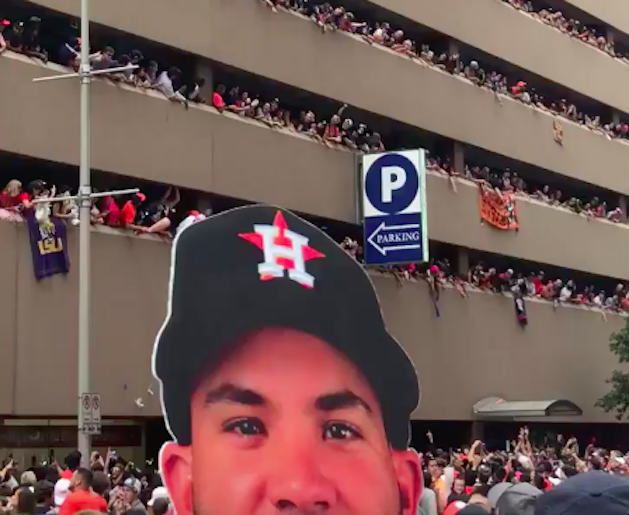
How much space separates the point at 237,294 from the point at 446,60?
30551 millimetres

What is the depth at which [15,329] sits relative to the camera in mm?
20203

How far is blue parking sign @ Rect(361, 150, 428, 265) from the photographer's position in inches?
1015

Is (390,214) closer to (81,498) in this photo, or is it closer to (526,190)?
(526,190)

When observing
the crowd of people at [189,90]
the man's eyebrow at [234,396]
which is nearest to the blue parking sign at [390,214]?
the crowd of people at [189,90]

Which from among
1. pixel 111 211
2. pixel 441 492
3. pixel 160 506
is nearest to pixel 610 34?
pixel 111 211

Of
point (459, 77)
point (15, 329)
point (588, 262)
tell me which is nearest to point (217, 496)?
point (15, 329)

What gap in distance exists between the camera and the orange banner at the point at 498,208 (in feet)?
111

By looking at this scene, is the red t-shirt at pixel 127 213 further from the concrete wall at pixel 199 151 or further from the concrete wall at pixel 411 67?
the concrete wall at pixel 411 67

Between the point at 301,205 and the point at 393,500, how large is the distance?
2316 centimetres

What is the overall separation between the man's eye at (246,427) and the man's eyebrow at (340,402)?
8.9 inches

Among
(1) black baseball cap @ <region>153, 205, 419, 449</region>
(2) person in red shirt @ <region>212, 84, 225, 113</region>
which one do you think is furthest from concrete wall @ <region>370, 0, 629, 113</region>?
(1) black baseball cap @ <region>153, 205, 419, 449</region>

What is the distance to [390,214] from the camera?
2838 cm

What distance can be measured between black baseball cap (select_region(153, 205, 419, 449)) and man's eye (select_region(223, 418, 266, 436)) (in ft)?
0.53

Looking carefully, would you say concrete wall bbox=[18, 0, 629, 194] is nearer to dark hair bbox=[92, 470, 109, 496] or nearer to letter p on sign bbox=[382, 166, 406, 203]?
letter p on sign bbox=[382, 166, 406, 203]
